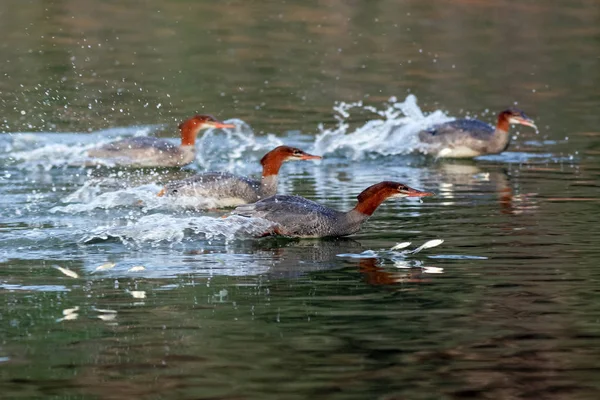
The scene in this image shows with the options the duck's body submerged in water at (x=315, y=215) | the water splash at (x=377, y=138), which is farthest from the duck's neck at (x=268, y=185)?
the water splash at (x=377, y=138)

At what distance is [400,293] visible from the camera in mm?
10461

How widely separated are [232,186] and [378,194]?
2766 mm

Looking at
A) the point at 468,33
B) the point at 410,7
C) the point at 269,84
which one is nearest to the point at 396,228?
the point at 269,84

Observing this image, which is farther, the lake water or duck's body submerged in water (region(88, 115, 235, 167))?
duck's body submerged in water (region(88, 115, 235, 167))

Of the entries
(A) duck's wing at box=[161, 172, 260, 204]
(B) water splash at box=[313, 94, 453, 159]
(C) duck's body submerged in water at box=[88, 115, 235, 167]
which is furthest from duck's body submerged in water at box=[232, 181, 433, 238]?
(B) water splash at box=[313, 94, 453, 159]

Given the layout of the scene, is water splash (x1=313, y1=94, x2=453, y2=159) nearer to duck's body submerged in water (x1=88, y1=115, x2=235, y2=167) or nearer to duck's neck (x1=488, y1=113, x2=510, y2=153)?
duck's neck (x1=488, y1=113, x2=510, y2=153)

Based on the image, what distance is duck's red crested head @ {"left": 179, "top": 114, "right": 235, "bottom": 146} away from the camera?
19125 millimetres

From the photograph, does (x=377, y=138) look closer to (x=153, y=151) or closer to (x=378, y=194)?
(x=153, y=151)

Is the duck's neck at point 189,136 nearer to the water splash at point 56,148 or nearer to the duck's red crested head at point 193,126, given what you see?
the duck's red crested head at point 193,126

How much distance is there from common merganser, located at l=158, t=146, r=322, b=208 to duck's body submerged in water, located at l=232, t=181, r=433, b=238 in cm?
214

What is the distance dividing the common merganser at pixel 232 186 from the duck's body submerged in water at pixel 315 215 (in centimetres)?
214

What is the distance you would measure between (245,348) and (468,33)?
1029 inches

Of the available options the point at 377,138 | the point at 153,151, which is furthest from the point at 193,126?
the point at 377,138

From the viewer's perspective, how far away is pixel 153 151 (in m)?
19.0
